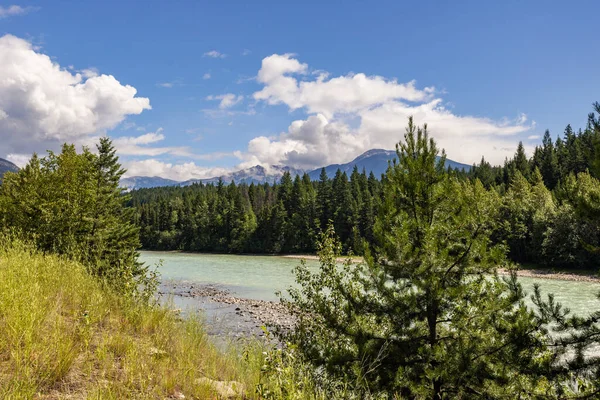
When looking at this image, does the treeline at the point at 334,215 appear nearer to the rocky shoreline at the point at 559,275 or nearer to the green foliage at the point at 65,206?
the rocky shoreline at the point at 559,275

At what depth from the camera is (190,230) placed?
358 ft

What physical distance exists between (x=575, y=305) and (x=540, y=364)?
29263 mm

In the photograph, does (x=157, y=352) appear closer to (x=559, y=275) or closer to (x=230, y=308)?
(x=230, y=308)

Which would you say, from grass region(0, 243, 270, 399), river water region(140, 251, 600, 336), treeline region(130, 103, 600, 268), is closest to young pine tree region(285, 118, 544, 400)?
grass region(0, 243, 270, 399)

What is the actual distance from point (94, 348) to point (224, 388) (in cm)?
176

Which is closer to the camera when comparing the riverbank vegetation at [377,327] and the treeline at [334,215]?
the riverbank vegetation at [377,327]

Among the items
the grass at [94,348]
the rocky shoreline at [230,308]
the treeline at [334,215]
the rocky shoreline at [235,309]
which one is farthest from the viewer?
the treeline at [334,215]

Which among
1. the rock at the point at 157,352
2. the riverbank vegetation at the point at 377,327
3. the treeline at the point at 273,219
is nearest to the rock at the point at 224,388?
the riverbank vegetation at the point at 377,327

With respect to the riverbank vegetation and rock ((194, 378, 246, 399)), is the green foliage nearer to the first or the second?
the riverbank vegetation

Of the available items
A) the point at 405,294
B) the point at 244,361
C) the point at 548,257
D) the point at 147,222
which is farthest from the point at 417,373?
the point at 147,222

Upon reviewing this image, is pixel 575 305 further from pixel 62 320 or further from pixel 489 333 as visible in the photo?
pixel 62 320

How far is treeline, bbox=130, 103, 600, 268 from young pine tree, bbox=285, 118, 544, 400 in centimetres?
4748

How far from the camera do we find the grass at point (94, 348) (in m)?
3.72

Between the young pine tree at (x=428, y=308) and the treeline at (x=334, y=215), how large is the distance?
156ft
